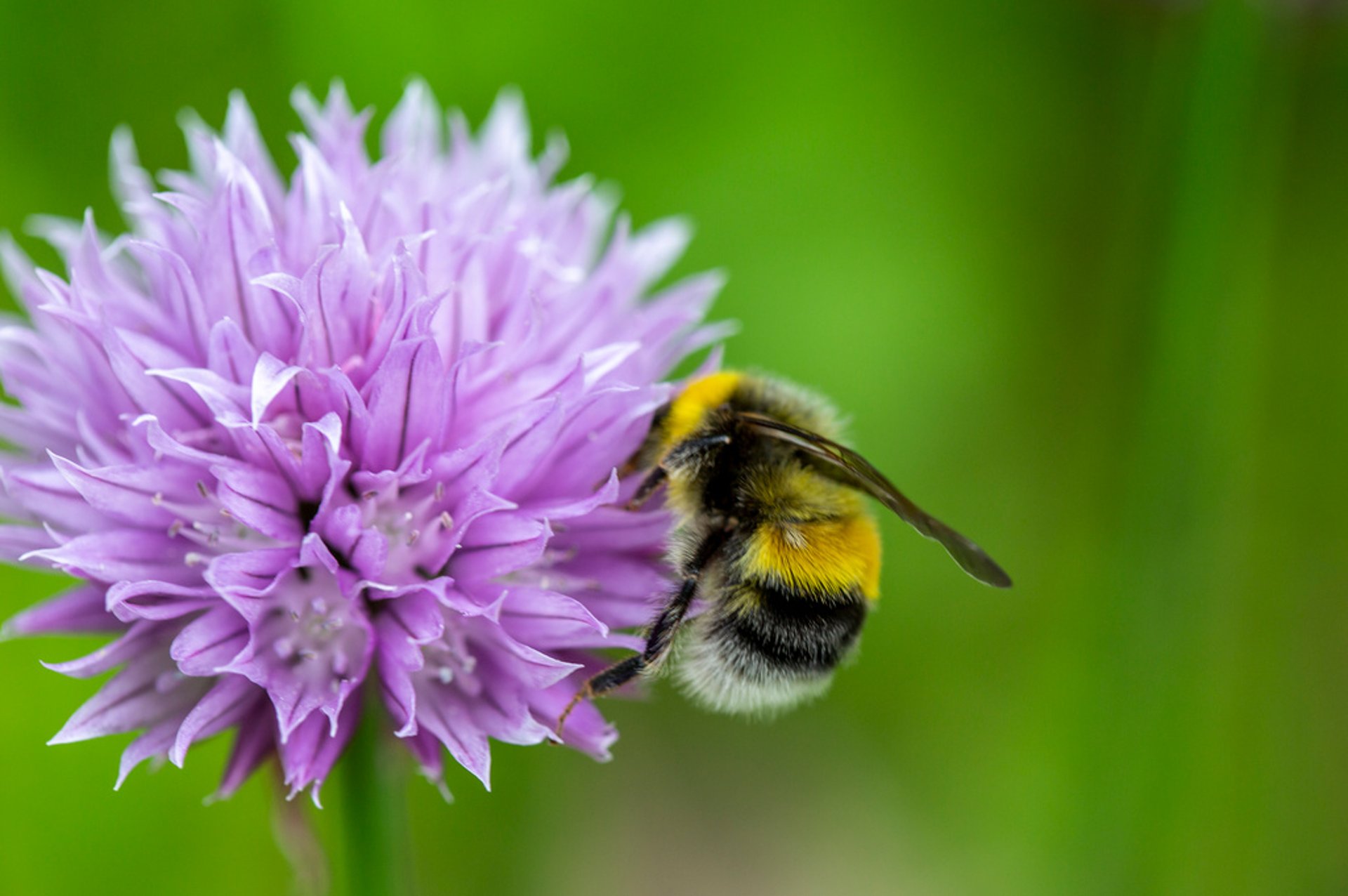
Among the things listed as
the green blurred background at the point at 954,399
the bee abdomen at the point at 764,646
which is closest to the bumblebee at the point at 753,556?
the bee abdomen at the point at 764,646

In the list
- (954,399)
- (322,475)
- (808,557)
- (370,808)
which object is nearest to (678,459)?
(808,557)

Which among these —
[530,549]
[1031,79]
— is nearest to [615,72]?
[1031,79]

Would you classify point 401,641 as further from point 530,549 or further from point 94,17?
point 94,17

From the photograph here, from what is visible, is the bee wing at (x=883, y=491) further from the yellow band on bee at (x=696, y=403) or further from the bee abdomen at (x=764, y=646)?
the bee abdomen at (x=764, y=646)

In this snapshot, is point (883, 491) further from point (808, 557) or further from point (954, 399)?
point (954, 399)

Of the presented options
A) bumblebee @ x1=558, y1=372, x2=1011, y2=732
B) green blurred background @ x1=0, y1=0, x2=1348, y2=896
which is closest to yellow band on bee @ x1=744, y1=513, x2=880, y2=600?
bumblebee @ x1=558, y1=372, x2=1011, y2=732

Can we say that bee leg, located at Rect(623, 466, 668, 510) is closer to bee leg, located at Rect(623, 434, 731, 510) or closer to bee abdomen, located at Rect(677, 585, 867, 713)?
bee leg, located at Rect(623, 434, 731, 510)
